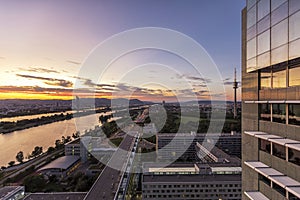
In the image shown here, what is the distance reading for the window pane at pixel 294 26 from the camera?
1.16 metres

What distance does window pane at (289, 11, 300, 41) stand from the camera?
1.16 meters

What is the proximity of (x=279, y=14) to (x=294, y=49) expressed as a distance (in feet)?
0.88

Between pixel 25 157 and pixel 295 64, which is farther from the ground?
pixel 295 64

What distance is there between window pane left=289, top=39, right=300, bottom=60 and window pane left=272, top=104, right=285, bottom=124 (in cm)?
29

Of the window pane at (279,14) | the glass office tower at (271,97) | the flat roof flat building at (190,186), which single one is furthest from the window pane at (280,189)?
the flat roof flat building at (190,186)

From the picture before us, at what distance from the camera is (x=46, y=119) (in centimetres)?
2698

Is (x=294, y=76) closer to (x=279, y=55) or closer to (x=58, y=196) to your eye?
(x=279, y=55)

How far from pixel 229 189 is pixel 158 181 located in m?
1.91

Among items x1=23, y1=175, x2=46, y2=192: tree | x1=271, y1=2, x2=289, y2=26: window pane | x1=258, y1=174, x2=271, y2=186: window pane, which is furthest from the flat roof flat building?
x1=271, y1=2, x2=289, y2=26: window pane

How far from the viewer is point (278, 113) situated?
141 centimetres

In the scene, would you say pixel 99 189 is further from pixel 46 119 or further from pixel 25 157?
pixel 46 119

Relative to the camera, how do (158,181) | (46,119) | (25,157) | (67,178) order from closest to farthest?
(158,181)
(67,178)
(25,157)
(46,119)

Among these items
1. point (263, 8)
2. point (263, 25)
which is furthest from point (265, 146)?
point (263, 8)

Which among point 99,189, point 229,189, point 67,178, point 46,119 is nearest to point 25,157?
point 67,178
